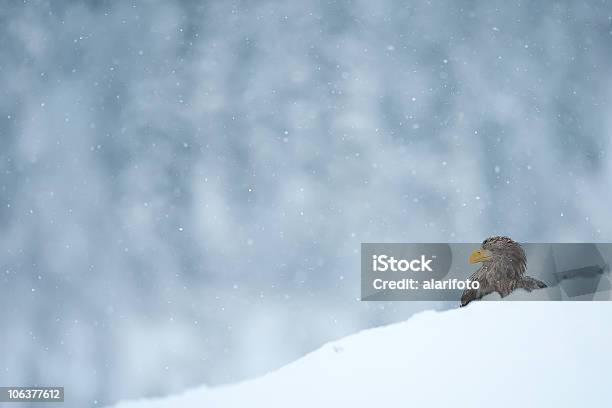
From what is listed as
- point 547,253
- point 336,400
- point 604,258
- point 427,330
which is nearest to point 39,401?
point 336,400

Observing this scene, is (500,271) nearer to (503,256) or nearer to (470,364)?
(503,256)

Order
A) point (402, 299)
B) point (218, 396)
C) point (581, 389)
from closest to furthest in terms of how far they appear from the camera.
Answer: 1. point (581, 389)
2. point (218, 396)
3. point (402, 299)

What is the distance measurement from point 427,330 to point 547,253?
4.91ft

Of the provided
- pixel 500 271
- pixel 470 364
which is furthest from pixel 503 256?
pixel 470 364

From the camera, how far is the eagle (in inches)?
154

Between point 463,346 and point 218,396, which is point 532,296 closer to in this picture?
point 463,346

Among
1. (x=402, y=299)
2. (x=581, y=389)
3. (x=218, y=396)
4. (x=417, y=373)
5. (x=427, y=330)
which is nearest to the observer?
(x=581, y=389)

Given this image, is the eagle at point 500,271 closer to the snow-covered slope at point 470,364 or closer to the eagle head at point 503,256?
the eagle head at point 503,256

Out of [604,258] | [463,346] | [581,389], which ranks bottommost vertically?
[581,389]

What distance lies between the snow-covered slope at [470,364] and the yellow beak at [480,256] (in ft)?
2.51

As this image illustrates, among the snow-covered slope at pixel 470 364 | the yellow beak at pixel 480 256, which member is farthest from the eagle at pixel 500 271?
the snow-covered slope at pixel 470 364

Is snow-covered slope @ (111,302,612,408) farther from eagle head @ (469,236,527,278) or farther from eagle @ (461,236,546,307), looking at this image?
eagle head @ (469,236,527,278)

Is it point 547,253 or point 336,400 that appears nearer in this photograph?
point 336,400

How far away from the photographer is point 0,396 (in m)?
4.24
